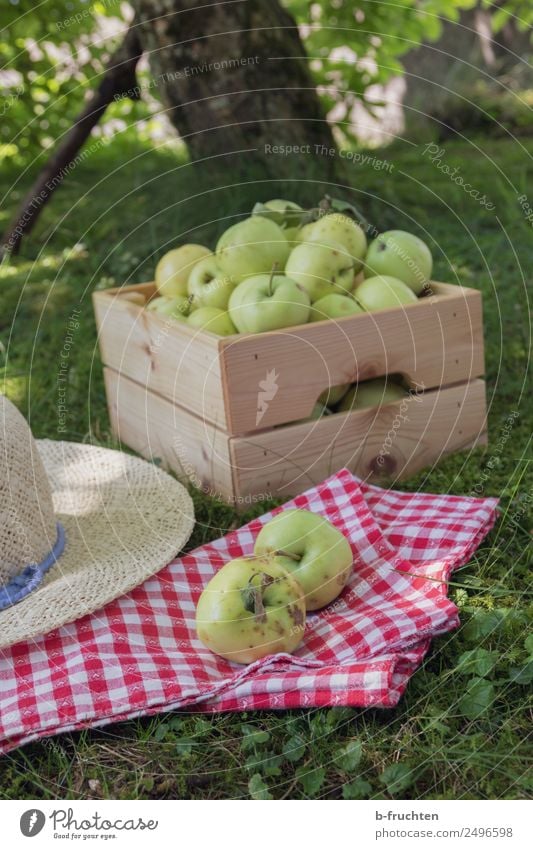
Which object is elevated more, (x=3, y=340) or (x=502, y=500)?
(x=3, y=340)

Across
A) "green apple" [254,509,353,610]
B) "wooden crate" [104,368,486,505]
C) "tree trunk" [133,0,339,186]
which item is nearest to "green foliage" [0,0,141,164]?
"tree trunk" [133,0,339,186]

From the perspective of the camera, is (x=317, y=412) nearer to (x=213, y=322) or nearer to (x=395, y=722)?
(x=213, y=322)

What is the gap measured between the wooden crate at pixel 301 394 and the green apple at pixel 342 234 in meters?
0.21

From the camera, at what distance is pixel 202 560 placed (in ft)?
6.30

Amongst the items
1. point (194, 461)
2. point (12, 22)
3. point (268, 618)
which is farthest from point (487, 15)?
point (268, 618)

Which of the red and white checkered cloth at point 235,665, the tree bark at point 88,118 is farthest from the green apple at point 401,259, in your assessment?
the tree bark at point 88,118

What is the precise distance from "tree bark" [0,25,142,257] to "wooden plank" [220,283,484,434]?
1.63 metres

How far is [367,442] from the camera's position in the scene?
7.34 feet

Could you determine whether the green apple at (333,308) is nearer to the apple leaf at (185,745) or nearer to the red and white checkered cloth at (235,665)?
the red and white checkered cloth at (235,665)

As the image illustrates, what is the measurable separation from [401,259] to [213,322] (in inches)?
19.4

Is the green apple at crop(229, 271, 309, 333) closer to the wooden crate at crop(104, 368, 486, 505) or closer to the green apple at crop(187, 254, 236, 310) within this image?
the green apple at crop(187, 254, 236, 310)

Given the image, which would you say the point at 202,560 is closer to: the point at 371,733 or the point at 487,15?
the point at 371,733

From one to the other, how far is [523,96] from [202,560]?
6.12 metres

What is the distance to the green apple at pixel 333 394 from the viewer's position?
2.21 m
